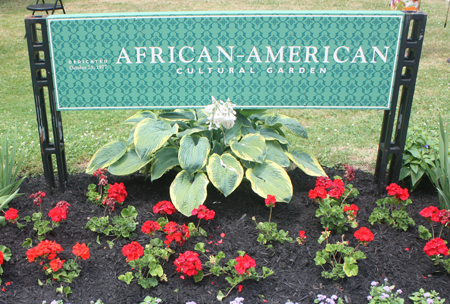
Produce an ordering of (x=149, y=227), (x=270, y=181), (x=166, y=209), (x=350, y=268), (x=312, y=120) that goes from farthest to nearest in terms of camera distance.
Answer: (x=312, y=120) < (x=270, y=181) < (x=166, y=209) < (x=149, y=227) < (x=350, y=268)

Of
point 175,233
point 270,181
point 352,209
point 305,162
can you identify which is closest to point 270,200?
point 270,181

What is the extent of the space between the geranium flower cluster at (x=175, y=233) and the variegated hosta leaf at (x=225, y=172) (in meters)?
0.41

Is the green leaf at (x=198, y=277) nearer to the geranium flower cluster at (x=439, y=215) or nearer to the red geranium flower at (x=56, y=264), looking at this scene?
the red geranium flower at (x=56, y=264)

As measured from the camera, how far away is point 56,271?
264 cm

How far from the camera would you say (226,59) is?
3.24 metres

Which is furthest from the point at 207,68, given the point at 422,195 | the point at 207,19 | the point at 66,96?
the point at 422,195

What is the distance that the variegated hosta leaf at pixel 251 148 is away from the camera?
125 inches

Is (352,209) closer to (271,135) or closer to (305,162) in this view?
(305,162)

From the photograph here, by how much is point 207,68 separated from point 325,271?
1.67 meters

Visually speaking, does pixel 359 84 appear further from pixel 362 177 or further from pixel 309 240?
pixel 309 240

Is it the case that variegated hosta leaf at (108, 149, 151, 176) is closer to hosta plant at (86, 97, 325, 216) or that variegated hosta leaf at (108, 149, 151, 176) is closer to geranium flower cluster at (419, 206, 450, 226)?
hosta plant at (86, 97, 325, 216)

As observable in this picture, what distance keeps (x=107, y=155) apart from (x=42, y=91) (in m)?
0.70

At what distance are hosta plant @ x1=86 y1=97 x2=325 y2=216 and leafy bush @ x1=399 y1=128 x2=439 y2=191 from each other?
0.74 m

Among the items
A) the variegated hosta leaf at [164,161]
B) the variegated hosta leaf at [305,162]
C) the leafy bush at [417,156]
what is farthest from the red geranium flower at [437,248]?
the variegated hosta leaf at [164,161]
